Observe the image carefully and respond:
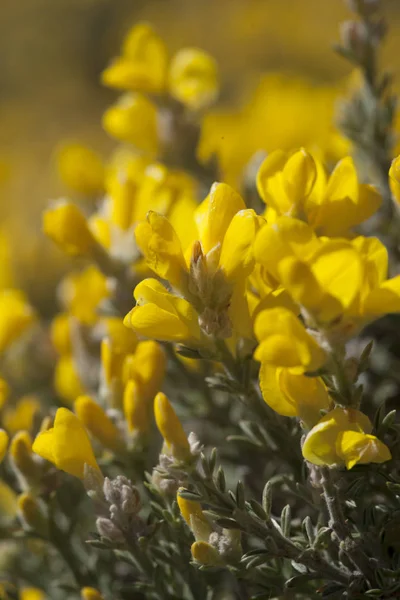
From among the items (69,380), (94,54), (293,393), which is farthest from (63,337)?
(94,54)

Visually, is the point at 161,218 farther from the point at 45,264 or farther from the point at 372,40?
the point at 45,264

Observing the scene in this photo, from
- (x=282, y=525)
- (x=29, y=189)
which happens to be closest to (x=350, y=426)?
(x=282, y=525)

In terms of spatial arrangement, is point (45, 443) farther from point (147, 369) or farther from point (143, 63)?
point (143, 63)

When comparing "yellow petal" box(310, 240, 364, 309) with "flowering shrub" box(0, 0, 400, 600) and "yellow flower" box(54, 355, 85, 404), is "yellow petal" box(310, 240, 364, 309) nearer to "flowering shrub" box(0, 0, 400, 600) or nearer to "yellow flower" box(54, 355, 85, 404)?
"flowering shrub" box(0, 0, 400, 600)

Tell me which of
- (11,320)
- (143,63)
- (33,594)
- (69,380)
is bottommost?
(33,594)

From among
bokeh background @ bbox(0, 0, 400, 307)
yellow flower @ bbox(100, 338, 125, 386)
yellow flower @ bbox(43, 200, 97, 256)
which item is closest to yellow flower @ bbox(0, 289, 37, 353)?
yellow flower @ bbox(43, 200, 97, 256)

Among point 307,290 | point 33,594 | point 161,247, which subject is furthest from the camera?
point 33,594
